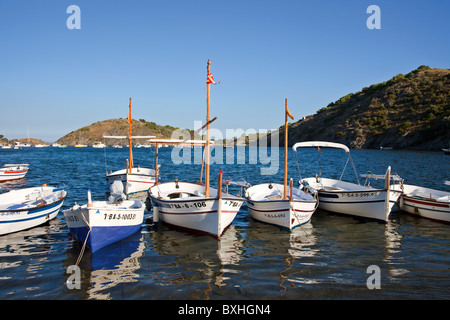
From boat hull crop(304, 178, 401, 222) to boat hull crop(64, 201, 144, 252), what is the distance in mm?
11802

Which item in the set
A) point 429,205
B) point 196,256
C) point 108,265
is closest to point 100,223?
point 108,265

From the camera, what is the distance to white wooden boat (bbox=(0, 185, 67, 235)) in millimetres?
13117

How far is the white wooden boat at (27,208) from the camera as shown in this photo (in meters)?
13.1

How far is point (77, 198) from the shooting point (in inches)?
865

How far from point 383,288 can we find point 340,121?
131056 millimetres

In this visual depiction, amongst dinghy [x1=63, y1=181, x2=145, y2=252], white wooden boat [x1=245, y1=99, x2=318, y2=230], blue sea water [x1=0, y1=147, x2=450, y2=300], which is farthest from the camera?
white wooden boat [x1=245, y1=99, x2=318, y2=230]

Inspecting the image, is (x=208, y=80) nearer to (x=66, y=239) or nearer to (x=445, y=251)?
(x=66, y=239)

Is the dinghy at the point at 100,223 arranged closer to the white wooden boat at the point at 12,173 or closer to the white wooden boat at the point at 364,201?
the white wooden boat at the point at 364,201

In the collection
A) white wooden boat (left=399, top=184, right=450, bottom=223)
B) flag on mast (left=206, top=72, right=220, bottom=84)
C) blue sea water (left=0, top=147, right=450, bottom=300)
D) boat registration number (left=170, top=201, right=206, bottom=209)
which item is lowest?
blue sea water (left=0, top=147, right=450, bottom=300)

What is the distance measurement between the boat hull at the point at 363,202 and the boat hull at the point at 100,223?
38.7 feet

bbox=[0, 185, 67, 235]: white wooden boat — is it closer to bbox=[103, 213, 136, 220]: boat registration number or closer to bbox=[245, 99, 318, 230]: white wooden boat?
bbox=[103, 213, 136, 220]: boat registration number

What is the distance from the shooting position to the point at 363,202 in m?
16.8

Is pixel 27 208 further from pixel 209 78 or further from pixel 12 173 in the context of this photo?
pixel 12 173

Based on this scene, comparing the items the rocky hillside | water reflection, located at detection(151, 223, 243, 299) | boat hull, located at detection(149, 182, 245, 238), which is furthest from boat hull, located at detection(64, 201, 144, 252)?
the rocky hillside
